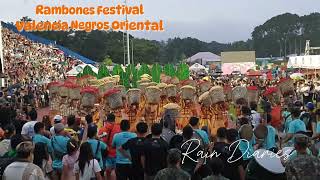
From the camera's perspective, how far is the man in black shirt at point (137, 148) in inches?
278

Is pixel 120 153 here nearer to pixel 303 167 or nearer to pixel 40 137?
pixel 40 137

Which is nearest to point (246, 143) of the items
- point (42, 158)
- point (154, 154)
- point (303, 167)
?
point (154, 154)

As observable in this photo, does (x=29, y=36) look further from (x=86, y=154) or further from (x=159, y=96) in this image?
(x=86, y=154)

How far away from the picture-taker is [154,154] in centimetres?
688

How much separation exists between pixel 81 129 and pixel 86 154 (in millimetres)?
2856

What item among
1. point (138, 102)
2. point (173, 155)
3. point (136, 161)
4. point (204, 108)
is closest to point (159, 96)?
point (138, 102)

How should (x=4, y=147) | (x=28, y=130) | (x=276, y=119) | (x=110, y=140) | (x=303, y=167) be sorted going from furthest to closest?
(x=276, y=119)
(x=28, y=130)
(x=110, y=140)
(x=4, y=147)
(x=303, y=167)

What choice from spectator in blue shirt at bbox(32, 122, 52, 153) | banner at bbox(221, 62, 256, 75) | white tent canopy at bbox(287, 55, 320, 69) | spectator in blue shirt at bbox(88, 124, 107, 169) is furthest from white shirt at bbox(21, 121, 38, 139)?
banner at bbox(221, 62, 256, 75)

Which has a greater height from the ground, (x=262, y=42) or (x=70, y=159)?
(x=262, y=42)

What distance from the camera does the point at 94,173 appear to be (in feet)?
21.8

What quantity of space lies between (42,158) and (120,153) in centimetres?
117

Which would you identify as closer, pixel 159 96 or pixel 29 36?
pixel 159 96

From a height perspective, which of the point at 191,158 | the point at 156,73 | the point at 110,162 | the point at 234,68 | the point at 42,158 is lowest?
the point at 234,68

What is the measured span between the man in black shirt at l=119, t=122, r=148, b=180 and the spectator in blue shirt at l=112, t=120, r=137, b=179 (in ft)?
0.66
